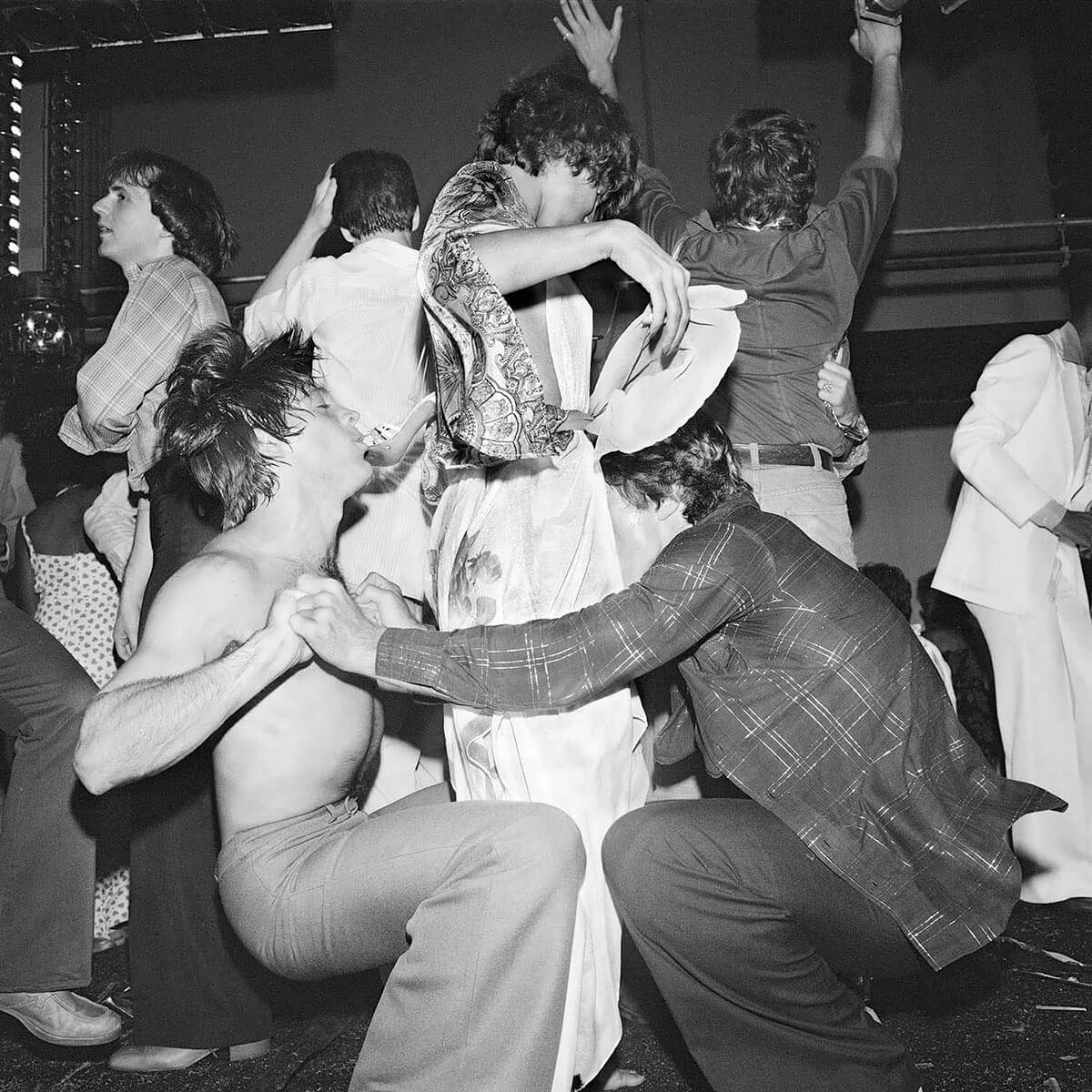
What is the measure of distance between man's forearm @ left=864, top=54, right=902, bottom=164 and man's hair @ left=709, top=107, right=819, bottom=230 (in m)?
0.22

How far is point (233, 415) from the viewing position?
1.69 metres

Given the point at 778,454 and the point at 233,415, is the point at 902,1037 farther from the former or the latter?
the point at 233,415

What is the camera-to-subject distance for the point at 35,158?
3.95m

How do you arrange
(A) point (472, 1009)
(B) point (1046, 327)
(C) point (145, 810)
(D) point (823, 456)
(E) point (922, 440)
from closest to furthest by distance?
(A) point (472, 1009)
(C) point (145, 810)
(D) point (823, 456)
(B) point (1046, 327)
(E) point (922, 440)

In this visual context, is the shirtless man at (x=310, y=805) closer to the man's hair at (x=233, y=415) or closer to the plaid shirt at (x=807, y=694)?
the man's hair at (x=233, y=415)

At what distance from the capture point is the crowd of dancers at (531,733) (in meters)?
1.43

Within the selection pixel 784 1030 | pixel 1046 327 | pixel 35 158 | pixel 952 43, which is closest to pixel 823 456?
pixel 784 1030

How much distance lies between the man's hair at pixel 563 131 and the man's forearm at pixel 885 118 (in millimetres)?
874

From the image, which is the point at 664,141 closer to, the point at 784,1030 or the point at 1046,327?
the point at 1046,327

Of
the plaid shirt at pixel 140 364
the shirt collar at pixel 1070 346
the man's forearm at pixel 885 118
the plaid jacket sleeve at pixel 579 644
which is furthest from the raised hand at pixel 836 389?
the plaid shirt at pixel 140 364

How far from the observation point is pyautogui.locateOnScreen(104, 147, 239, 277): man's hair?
246 cm

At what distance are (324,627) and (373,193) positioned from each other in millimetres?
1208

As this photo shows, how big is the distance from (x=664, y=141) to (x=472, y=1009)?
11.3 ft

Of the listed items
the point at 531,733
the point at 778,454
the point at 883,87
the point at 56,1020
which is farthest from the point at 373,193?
the point at 56,1020
